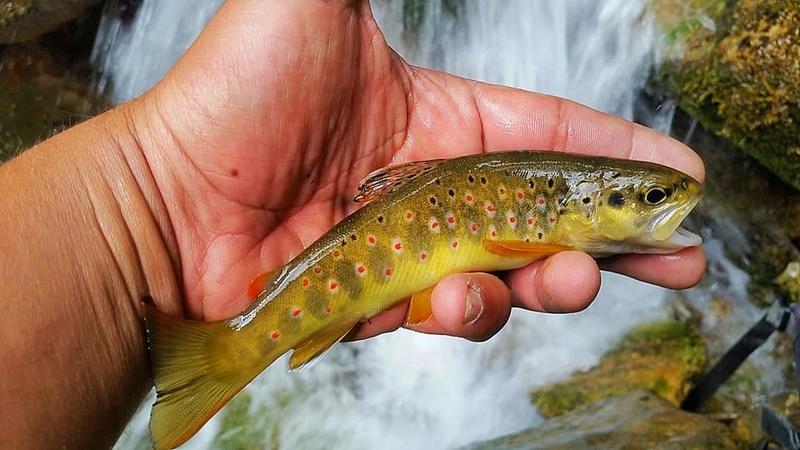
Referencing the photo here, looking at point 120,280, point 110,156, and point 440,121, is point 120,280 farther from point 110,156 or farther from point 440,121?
point 440,121

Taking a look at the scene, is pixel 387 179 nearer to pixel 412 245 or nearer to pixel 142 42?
pixel 412 245

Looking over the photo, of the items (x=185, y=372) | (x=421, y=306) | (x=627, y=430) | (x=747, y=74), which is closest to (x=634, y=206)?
(x=421, y=306)

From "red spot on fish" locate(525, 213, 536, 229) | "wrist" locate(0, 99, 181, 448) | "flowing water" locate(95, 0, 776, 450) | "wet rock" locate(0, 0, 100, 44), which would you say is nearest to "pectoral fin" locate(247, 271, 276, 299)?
"wrist" locate(0, 99, 181, 448)

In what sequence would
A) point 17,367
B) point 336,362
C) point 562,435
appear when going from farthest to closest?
point 336,362, point 562,435, point 17,367

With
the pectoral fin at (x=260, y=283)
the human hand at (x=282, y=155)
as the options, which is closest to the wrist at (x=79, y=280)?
the human hand at (x=282, y=155)

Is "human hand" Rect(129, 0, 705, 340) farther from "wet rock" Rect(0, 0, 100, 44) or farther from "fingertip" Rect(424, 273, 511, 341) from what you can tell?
"wet rock" Rect(0, 0, 100, 44)

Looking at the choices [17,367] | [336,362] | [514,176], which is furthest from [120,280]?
[336,362]
